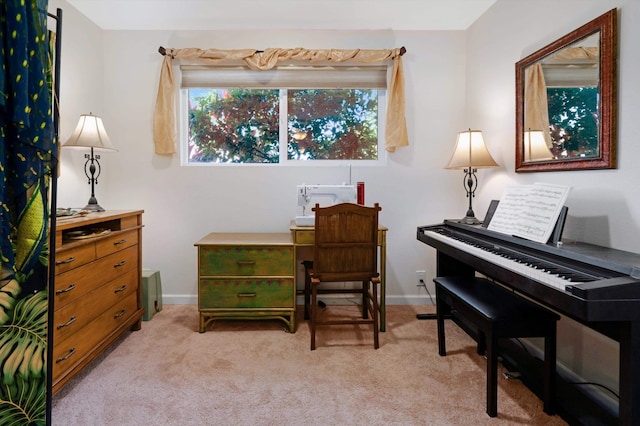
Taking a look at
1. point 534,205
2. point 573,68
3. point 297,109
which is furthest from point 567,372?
point 297,109

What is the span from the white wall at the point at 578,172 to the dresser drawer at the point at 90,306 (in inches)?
103

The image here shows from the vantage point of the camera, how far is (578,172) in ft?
5.84

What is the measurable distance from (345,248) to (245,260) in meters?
0.73

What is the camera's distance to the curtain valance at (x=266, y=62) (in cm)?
282

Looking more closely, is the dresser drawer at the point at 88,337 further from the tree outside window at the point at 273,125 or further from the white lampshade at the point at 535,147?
the white lampshade at the point at 535,147

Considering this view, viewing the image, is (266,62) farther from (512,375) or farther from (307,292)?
(512,375)

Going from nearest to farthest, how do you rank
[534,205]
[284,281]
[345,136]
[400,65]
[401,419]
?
[401,419]
[534,205]
[284,281]
[400,65]
[345,136]

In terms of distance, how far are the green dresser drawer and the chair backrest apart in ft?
1.21

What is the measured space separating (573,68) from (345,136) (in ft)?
5.55

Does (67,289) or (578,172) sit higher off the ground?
(578,172)

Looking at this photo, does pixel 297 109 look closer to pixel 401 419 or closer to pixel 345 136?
pixel 345 136

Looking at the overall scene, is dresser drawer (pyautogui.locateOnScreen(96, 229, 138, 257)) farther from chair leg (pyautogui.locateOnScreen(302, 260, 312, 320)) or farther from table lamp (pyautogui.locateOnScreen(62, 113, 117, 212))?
chair leg (pyautogui.locateOnScreen(302, 260, 312, 320))

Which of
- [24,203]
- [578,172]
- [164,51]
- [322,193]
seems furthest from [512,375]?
[164,51]

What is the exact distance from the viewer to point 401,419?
60.7 inches
